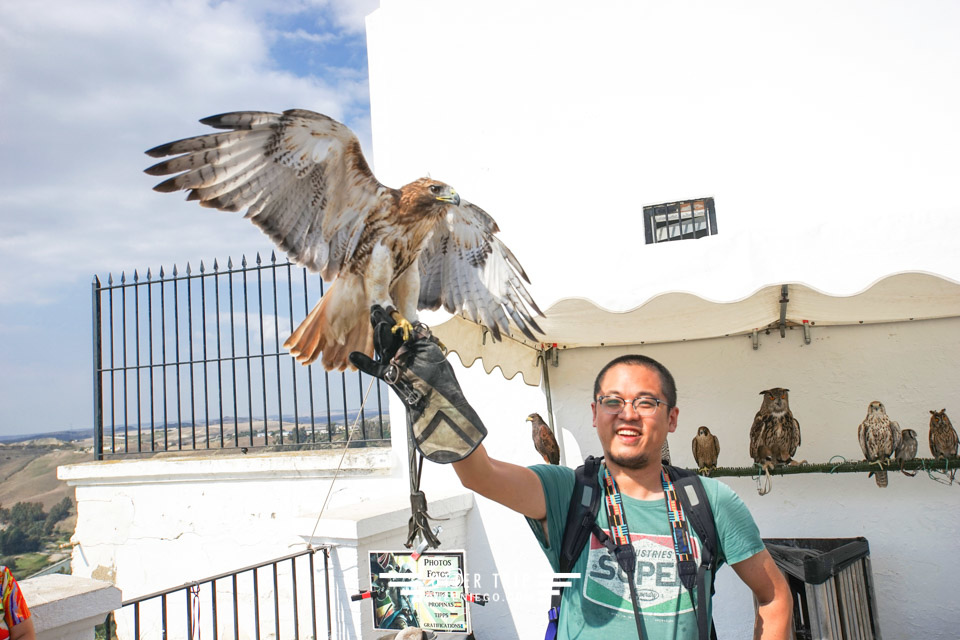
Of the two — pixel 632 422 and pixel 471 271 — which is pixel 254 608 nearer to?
pixel 471 271

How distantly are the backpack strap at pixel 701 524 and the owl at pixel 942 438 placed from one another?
2535 mm

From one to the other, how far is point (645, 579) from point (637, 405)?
1.24ft

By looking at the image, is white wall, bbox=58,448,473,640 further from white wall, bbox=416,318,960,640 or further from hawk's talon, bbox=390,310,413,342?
Answer: hawk's talon, bbox=390,310,413,342

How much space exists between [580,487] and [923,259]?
5.73 feet

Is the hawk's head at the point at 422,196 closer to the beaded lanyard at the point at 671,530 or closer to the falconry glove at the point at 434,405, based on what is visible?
the falconry glove at the point at 434,405

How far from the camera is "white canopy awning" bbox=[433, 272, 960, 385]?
3018 mm

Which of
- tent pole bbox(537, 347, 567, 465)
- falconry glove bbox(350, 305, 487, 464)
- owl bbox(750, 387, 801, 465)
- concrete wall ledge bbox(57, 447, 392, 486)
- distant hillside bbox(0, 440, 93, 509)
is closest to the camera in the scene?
falconry glove bbox(350, 305, 487, 464)

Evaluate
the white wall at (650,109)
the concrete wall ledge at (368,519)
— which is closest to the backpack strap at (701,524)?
the white wall at (650,109)

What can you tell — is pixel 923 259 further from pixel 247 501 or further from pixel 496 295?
pixel 247 501

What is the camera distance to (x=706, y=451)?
3580 mm

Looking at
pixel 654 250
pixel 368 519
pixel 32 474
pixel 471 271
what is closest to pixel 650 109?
pixel 654 250

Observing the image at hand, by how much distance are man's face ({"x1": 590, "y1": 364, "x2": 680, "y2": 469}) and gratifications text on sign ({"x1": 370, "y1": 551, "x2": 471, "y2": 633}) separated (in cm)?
136

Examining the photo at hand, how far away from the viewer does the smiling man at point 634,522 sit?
4.49 feet

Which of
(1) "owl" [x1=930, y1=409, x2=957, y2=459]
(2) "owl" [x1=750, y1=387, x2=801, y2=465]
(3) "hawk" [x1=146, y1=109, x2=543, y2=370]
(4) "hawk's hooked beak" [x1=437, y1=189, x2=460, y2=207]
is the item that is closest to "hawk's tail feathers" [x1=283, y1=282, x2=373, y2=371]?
(3) "hawk" [x1=146, y1=109, x2=543, y2=370]
